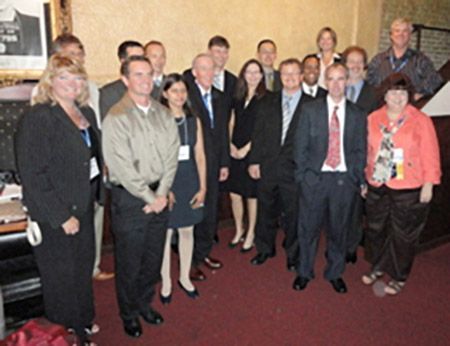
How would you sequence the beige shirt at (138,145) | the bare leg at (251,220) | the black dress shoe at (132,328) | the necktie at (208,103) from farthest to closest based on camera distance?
1. the bare leg at (251,220)
2. the necktie at (208,103)
3. the black dress shoe at (132,328)
4. the beige shirt at (138,145)

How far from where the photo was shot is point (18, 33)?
124 inches

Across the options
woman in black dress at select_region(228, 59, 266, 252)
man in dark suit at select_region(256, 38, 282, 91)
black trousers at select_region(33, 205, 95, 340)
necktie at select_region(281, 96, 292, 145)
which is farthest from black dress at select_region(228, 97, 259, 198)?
black trousers at select_region(33, 205, 95, 340)

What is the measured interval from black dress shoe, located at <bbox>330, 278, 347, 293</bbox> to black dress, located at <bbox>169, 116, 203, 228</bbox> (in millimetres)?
1188

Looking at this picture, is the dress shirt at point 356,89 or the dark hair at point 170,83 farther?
the dress shirt at point 356,89

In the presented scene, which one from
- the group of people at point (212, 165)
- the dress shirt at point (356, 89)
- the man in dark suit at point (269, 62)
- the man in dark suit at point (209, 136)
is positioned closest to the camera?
the group of people at point (212, 165)

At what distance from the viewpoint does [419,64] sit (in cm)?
376

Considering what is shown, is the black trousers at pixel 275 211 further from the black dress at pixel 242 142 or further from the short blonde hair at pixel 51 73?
the short blonde hair at pixel 51 73

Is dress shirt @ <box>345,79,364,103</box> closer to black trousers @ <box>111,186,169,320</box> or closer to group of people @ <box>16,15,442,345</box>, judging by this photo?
group of people @ <box>16,15,442,345</box>

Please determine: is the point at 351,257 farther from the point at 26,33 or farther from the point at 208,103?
the point at 26,33

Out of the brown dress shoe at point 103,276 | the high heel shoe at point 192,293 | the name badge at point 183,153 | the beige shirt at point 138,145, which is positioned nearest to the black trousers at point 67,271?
the beige shirt at point 138,145

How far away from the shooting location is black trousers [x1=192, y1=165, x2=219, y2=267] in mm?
3178

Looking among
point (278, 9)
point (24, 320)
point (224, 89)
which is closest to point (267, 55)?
point (224, 89)

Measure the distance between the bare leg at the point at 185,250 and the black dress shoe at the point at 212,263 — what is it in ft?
1.49

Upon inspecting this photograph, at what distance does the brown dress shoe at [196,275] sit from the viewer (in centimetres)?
324
